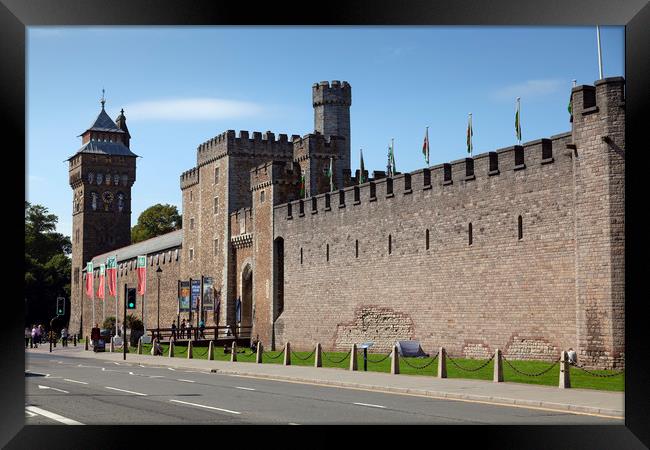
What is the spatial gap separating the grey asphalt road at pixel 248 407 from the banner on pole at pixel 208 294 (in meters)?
37.1

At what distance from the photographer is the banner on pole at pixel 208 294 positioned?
60.4 m

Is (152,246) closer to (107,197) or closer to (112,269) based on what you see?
(112,269)

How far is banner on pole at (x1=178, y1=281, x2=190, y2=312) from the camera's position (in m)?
60.7

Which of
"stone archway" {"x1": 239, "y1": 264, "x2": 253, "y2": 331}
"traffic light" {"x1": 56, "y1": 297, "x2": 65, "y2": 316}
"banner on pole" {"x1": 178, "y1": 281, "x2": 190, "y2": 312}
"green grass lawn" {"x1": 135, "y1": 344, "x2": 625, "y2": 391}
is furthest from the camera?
"banner on pole" {"x1": 178, "y1": 281, "x2": 190, "y2": 312}

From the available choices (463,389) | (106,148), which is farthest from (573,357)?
(106,148)

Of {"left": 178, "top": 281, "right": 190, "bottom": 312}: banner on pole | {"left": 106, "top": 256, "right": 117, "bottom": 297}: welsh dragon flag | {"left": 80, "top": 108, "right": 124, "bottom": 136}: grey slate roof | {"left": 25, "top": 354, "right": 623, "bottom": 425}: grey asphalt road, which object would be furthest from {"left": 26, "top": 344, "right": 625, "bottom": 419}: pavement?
{"left": 80, "top": 108, "right": 124, "bottom": 136}: grey slate roof

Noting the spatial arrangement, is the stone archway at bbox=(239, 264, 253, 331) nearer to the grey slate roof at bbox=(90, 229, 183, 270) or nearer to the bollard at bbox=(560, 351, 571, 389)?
the grey slate roof at bbox=(90, 229, 183, 270)

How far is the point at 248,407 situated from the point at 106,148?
297 feet

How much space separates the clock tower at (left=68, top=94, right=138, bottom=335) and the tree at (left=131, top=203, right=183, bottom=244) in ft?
13.2

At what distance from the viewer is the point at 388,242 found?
3825 centimetres

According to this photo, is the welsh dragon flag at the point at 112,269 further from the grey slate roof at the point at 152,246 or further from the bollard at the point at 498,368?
the bollard at the point at 498,368

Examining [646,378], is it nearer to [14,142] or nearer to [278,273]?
[14,142]

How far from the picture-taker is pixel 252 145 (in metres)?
61.2

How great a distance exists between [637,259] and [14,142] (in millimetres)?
7345
